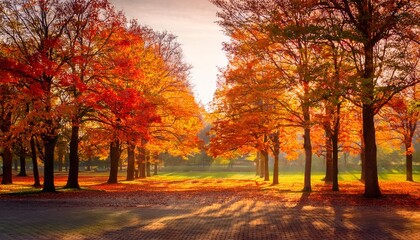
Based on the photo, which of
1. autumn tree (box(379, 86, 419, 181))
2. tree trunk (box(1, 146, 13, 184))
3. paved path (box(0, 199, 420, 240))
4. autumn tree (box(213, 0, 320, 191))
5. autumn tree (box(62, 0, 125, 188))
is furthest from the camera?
tree trunk (box(1, 146, 13, 184))

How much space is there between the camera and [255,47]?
2292cm

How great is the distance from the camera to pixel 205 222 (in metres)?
13.7

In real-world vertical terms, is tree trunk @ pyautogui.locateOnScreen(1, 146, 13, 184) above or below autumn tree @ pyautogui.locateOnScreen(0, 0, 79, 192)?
below

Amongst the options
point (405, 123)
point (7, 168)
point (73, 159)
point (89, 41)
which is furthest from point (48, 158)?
point (405, 123)

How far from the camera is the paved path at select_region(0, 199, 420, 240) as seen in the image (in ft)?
38.3

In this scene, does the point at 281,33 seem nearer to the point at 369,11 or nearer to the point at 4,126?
the point at 369,11

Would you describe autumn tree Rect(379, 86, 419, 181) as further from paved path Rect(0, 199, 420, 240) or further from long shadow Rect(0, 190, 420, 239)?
paved path Rect(0, 199, 420, 240)

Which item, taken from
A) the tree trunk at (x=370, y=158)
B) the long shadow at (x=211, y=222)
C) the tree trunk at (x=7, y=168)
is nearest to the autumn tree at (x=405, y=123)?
the tree trunk at (x=370, y=158)

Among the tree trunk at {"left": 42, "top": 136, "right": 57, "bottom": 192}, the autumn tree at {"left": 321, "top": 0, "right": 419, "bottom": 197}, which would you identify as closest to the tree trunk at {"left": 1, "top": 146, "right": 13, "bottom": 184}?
the tree trunk at {"left": 42, "top": 136, "right": 57, "bottom": 192}

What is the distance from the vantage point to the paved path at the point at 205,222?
11688 mm

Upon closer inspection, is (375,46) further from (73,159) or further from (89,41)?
(73,159)

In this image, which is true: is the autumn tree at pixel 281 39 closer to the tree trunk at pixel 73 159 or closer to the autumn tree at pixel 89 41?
the autumn tree at pixel 89 41

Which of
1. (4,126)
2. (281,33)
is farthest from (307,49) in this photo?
(4,126)

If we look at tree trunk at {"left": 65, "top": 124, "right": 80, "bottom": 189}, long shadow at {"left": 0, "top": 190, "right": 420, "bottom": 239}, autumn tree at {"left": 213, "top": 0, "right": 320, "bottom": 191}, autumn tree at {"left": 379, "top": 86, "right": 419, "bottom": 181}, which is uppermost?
autumn tree at {"left": 213, "top": 0, "right": 320, "bottom": 191}
